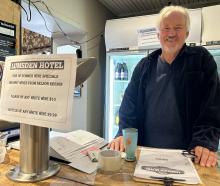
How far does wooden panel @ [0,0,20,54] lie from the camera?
1.75 metres

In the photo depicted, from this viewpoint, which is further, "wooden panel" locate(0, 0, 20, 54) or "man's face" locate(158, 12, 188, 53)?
"wooden panel" locate(0, 0, 20, 54)

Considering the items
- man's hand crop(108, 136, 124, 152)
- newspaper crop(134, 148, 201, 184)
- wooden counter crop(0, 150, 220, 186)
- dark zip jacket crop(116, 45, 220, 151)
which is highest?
dark zip jacket crop(116, 45, 220, 151)

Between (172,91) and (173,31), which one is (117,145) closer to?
(172,91)

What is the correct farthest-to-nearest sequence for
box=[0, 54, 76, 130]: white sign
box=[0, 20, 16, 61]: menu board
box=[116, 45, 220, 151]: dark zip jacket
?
box=[0, 20, 16, 61]: menu board → box=[116, 45, 220, 151]: dark zip jacket → box=[0, 54, 76, 130]: white sign

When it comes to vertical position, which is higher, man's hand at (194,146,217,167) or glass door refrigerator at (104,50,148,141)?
glass door refrigerator at (104,50,148,141)

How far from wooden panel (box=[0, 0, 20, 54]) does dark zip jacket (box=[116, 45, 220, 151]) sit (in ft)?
3.53

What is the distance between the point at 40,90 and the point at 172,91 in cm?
90

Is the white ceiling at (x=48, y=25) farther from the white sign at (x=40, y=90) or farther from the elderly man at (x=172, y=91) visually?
the white sign at (x=40, y=90)

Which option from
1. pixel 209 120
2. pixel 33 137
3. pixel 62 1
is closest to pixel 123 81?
pixel 62 1

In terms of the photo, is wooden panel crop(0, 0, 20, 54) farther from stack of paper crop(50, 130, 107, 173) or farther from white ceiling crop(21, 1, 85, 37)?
stack of paper crop(50, 130, 107, 173)

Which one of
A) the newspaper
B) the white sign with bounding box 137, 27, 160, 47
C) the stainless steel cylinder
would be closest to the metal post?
the stainless steel cylinder

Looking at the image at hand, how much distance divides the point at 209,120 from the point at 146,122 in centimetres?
38

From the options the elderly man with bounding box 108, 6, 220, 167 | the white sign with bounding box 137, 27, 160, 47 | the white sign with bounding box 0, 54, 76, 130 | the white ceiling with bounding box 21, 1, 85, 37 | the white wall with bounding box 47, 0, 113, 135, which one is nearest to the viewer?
the white sign with bounding box 0, 54, 76, 130

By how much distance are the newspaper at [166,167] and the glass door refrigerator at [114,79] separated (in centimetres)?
209
